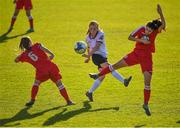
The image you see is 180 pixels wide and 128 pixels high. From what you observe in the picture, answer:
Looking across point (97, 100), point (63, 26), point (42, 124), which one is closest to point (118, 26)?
point (63, 26)

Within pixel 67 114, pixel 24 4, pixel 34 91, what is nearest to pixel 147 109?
pixel 67 114

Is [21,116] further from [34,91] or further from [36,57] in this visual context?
[36,57]

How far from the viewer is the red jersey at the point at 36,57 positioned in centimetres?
1227

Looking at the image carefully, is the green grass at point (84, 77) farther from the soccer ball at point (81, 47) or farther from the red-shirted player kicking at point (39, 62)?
the soccer ball at point (81, 47)

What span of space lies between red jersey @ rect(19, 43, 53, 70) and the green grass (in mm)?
1060

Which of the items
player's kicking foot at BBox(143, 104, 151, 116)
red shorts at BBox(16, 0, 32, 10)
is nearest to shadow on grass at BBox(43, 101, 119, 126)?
player's kicking foot at BBox(143, 104, 151, 116)

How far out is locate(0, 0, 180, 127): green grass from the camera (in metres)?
11.6

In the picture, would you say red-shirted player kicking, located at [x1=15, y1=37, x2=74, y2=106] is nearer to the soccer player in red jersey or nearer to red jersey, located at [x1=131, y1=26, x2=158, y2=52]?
red jersey, located at [x1=131, y1=26, x2=158, y2=52]

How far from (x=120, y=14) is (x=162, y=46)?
6.52m

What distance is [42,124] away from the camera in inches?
437

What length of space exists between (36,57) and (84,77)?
311cm

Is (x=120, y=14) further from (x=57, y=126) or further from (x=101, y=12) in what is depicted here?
(x=57, y=126)

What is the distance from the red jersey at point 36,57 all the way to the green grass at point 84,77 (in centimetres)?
106

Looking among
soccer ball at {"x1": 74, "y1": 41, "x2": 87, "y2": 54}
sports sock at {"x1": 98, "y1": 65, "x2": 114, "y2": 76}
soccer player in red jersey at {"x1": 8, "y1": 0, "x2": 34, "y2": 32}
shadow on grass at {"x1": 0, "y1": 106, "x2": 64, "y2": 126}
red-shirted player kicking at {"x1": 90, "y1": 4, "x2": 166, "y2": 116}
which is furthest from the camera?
soccer player in red jersey at {"x1": 8, "y1": 0, "x2": 34, "y2": 32}
